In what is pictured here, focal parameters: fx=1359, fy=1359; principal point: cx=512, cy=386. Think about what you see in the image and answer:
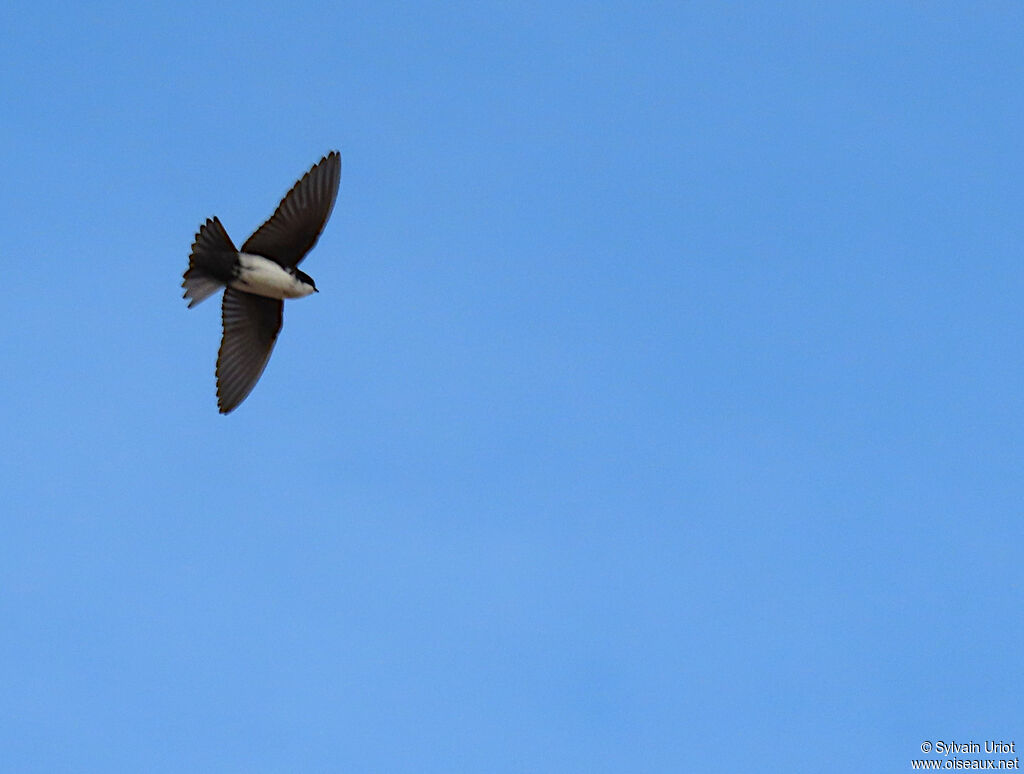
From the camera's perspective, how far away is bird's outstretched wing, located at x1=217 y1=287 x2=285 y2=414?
52.8 ft

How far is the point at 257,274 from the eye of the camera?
15.5 metres

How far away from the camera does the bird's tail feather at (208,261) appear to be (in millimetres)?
15000

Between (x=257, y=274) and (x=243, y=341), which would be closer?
(x=257, y=274)

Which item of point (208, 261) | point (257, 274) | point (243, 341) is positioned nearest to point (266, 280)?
point (257, 274)

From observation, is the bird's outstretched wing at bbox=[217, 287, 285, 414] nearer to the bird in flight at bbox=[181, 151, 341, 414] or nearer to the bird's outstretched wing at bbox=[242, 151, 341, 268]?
the bird in flight at bbox=[181, 151, 341, 414]

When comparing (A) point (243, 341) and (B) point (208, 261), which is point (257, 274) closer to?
(B) point (208, 261)

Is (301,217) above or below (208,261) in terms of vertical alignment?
above

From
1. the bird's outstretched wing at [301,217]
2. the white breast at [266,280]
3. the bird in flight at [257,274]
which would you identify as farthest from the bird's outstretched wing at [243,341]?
the bird's outstretched wing at [301,217]

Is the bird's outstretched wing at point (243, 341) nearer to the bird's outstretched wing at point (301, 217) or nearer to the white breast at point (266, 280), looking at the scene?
the white breast at point (266, 280)

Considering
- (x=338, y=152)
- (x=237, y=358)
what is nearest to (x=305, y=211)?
(x=338, y=152)

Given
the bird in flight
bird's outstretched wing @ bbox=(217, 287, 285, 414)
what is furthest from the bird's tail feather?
bird's outstretched wing @ bbox=(217, 287, 285, 414)

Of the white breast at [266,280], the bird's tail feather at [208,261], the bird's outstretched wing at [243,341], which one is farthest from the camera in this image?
the bird's outstretched wing at [243,341]

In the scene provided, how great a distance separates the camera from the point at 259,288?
1570cm

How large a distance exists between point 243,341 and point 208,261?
142 centimetres
